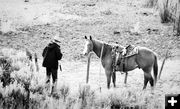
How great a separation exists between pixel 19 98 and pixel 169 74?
6444mm

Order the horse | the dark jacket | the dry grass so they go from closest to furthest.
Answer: the dry grass
the dark jacket
the horse

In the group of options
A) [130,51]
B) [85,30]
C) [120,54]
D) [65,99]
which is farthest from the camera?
[85,30]

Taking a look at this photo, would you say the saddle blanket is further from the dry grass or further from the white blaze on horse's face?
the dry grass

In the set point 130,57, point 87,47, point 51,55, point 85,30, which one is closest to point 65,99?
point 51,55

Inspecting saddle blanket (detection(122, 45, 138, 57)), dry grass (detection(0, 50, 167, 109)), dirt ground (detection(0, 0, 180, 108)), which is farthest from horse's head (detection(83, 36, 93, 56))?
dirt ground (detection(0, 0, 180, 108))

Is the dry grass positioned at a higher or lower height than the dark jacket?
lower

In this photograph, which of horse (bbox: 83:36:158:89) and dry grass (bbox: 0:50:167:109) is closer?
dry grass (bbox: 0:50:167:109)

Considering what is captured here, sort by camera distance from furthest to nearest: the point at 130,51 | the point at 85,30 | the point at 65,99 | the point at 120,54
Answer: the point at 85,30 → the point at 120,54 → the point at 130,51 → the point at 65,99

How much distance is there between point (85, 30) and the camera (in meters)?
14.9

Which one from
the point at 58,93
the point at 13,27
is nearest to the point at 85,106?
the point at 58,93

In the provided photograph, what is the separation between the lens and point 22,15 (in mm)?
17297

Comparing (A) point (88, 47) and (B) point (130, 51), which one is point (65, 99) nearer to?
(A) point (88, 47)

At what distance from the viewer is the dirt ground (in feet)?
32.1

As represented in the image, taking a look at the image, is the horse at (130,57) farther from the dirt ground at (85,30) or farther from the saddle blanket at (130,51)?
the dirt ground at (85,30)
